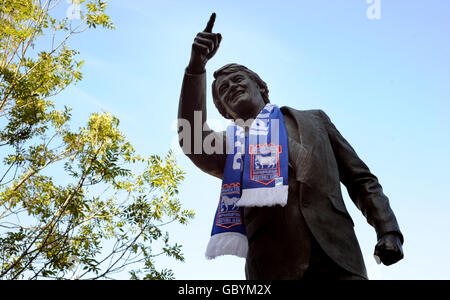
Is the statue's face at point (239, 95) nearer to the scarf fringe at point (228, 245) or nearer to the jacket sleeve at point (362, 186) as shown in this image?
the jacket sleeve at point (362, 186)

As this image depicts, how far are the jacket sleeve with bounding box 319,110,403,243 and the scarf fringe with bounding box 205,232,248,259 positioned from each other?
0.80 metres

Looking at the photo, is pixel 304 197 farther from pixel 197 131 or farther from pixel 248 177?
pixel 197 131

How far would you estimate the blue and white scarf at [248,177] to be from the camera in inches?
106

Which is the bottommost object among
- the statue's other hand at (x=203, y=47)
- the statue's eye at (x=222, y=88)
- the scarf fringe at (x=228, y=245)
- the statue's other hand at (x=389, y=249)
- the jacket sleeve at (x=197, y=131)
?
the statue's other hand at (x=389, y=249)

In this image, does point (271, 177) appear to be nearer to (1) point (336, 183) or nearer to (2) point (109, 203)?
(1) point (336, 183)

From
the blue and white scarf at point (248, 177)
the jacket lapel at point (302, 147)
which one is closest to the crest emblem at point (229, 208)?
the blue and white scarf at point (248, 177)

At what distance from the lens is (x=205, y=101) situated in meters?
2.97

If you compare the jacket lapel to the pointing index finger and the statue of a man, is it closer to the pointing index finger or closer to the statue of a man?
the statue of a man

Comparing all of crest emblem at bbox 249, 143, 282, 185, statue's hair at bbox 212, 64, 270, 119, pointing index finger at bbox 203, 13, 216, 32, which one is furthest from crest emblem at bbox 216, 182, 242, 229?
pointing index finger at bbox 203, 13, 216, 32

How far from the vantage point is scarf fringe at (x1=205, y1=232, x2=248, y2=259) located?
2.67 m

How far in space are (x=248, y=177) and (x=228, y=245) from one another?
47 cm

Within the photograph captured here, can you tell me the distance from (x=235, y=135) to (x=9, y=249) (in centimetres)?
379

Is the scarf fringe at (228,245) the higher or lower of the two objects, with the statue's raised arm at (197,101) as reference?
lower

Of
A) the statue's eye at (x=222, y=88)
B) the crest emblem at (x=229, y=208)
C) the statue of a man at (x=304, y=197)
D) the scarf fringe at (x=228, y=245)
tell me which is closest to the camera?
the statue of a man at (x=304, y=197)
